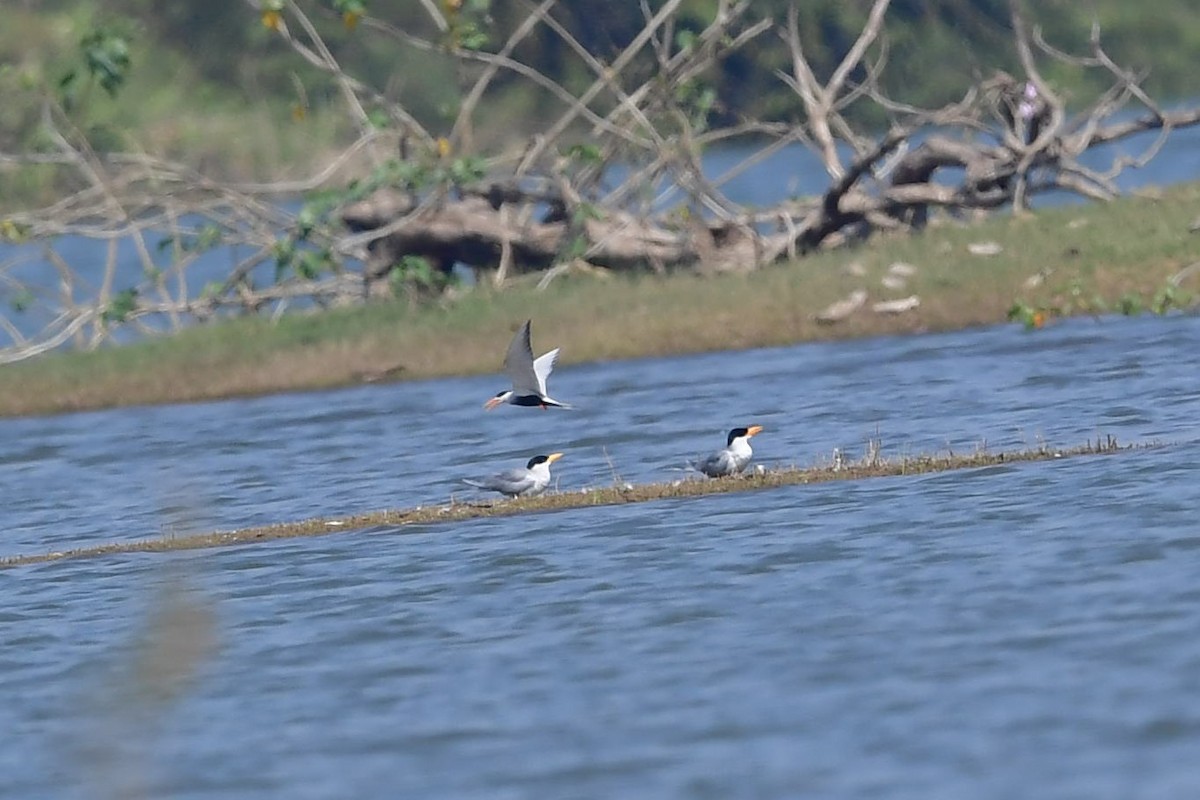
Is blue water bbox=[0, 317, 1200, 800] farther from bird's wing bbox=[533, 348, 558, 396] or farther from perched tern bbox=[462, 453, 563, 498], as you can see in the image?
bird's wing bbox=[533, 348, 558, 396]

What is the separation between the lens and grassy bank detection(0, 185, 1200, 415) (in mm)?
18047

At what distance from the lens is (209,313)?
2094cm

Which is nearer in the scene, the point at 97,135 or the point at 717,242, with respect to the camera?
the point at 717,242

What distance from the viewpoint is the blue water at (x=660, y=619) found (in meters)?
7.18

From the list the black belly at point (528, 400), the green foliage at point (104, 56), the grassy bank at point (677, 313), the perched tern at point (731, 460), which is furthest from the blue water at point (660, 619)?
the green foliage at point (104, 56)

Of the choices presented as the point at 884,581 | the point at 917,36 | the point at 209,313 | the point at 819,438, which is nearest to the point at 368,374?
the point at 209,313

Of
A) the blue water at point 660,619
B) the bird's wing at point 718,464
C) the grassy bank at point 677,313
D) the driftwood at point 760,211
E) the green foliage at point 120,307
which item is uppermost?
the driftwood at point 760,211

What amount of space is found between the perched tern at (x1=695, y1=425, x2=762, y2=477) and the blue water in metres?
0.18

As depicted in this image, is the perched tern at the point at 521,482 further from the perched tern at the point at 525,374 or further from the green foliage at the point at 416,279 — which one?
the green foliage at the point at 416,279

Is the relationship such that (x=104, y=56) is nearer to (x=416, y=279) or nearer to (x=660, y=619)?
(x=416, y=279)

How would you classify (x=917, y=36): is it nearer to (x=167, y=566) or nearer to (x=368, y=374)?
(x=368, y=374)

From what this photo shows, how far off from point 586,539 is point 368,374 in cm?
774

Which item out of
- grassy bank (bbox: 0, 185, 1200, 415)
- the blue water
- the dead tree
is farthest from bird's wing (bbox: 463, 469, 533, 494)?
the dead tree

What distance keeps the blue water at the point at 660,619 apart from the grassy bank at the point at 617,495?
7 cm
